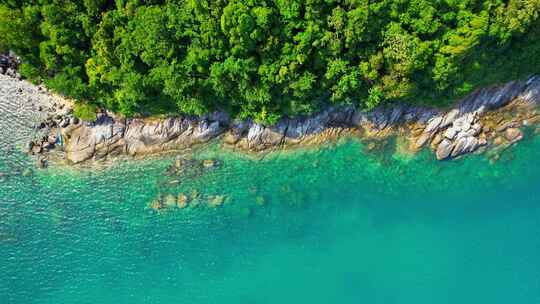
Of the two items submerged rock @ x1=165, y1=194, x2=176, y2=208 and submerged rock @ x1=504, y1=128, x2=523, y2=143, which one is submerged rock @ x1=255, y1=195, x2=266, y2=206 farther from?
submerged rock @ x1=504, y1=128, x2=523, y2=143

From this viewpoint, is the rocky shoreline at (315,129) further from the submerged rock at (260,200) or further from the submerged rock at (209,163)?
the submerged rock at (260,200)

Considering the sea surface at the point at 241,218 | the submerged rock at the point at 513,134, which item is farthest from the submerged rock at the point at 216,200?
the submerged rock at the point at 513,134

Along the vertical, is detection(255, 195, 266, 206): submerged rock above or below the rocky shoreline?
below

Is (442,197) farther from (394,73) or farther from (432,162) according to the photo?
(394,73)

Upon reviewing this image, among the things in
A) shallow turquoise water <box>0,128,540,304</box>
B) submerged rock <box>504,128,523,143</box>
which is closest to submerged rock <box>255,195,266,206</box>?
shallow turquoise water <box>0,128,540,304</box>

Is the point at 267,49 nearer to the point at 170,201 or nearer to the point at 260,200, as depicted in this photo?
the point at 260,200

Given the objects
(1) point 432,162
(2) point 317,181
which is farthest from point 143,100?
(1) point 432,162

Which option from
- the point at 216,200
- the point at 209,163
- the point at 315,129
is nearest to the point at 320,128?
the point at 315,129
